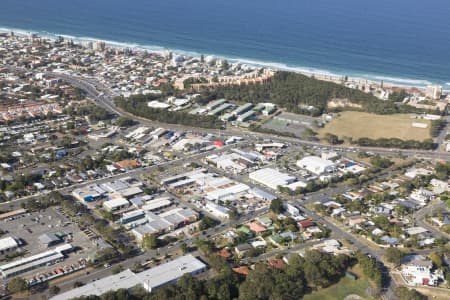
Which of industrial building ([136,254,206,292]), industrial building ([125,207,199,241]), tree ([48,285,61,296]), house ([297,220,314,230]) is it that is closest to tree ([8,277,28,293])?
tree ([48,285,61,296])

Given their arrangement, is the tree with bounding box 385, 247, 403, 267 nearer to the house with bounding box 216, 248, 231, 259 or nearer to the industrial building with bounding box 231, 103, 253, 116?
the house with bounding box 216, 248, 231, 259

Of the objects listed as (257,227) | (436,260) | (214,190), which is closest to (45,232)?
(214,190)

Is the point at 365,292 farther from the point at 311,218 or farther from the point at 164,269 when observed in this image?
the point at 164,269

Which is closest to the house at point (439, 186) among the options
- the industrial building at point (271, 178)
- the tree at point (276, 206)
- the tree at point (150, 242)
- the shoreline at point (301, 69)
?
the industrial building at point (271, 178)

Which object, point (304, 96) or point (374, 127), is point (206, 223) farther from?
point (304, 96)

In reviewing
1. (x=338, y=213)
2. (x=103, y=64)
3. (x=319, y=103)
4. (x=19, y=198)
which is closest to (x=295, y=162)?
(x=338, y=213)

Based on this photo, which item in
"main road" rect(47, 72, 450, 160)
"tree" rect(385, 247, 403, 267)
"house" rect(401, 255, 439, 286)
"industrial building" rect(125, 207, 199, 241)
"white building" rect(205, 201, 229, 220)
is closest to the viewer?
"house" rect(401, 255, 439, 286)
